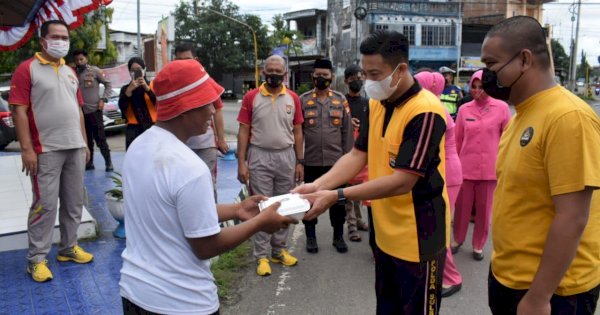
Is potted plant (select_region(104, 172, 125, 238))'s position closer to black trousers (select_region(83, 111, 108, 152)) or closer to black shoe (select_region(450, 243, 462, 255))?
black shoe (select_region(450, 243, 462, 255))

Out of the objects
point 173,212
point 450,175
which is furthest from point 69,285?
point 450,175

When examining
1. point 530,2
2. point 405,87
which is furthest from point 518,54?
point 530,2

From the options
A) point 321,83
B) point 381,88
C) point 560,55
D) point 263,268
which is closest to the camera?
point 381,88

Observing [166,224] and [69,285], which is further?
[69,285]

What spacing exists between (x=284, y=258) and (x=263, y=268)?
13.5 inches

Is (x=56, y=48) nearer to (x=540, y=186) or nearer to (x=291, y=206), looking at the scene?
(x=291, y=206)

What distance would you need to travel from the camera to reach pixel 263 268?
468 centimetres

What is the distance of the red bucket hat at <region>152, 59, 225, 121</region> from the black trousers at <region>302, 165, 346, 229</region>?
11.4 ft

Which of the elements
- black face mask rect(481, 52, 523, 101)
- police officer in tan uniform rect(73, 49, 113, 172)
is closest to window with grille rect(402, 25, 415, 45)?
police officer in tan uniform rect(73, 49, 113, 172)

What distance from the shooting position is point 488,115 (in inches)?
201

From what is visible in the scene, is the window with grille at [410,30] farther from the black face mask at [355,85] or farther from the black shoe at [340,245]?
the black shoe at [340,245]

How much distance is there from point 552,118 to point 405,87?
3.07ft

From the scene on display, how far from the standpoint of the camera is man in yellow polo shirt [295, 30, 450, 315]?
2.51m

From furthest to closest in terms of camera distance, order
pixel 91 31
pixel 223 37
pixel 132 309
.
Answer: pixel 223 37, pixel 91 31, pixel 132 309
